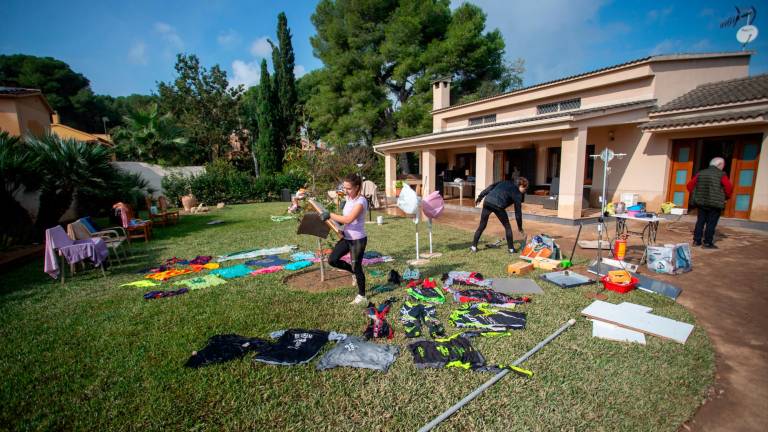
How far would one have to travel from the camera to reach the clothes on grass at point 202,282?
5.45 m

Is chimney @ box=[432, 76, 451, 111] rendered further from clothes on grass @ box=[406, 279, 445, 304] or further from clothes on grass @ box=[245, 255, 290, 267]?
clothes on grass @ box=[406, 279, 445, 304]

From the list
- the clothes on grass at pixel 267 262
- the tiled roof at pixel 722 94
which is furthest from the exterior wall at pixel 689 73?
the clothes on grass at pixel 267 262

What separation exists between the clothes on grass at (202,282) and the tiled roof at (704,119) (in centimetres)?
1222

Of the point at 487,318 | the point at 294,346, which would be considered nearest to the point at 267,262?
the point at 294,346

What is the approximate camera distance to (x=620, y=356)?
3.24 metres

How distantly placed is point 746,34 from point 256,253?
675 inches

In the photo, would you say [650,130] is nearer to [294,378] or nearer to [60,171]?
[294,378]

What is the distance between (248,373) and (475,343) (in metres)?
2.24

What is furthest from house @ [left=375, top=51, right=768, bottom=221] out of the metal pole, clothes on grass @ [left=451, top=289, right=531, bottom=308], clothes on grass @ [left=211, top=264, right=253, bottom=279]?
clothes on grass @ [left=211, top=264, right=253, bottom=279]

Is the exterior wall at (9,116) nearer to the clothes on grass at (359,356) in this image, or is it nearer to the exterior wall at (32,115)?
the exterior wall at (32,115)

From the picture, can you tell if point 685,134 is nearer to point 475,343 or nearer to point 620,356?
point 620,356

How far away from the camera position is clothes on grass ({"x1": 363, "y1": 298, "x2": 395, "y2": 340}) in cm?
369

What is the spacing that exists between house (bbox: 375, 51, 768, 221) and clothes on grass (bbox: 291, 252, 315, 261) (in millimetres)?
7646

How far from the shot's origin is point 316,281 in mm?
Result: 5590
